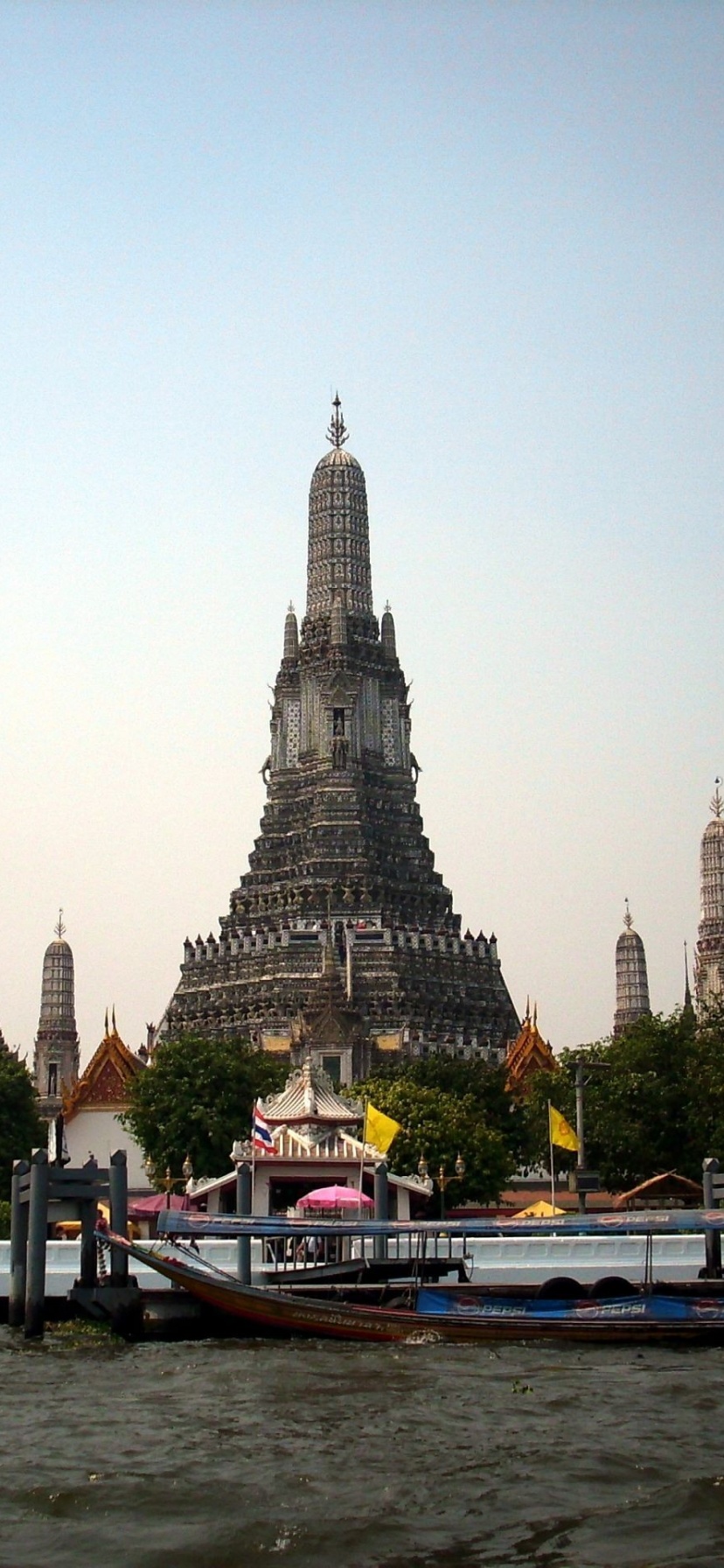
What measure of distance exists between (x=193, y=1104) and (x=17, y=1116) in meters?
10.3

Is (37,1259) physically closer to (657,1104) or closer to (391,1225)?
(391,1225)

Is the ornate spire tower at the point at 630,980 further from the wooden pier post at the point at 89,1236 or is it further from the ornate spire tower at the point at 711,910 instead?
the wooden pier post at the point at 89,1236

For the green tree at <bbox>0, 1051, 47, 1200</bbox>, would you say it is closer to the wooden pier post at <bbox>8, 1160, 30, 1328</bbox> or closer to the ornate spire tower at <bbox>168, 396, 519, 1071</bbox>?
the ornate spire tower at <bbox>168, 396, 519, 1071</bbox>

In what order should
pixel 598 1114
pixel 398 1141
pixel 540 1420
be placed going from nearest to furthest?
pixel 540 1420 → pixel 398 1141 → pixel 598 1114

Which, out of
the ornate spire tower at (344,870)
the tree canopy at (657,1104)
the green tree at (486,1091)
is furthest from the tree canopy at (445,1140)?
the ornate spire tower at (344,870)

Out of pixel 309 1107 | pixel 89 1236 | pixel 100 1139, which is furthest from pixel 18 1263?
pixel 100 1139

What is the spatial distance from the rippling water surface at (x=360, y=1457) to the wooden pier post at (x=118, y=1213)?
6.31ft

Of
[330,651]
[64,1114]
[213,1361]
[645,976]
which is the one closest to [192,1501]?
[213,1361]

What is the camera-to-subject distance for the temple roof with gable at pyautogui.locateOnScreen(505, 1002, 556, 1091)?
8900 centimetres

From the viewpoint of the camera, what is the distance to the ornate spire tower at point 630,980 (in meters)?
115

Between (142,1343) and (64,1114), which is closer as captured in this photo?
(142,1343)

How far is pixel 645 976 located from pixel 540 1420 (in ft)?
299

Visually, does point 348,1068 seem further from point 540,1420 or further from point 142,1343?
point 540,1420

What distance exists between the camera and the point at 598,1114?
6806cm
